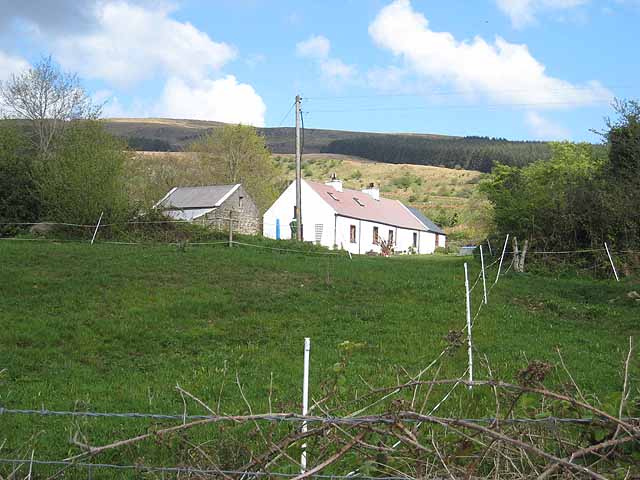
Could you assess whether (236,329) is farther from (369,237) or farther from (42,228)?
(369,237)

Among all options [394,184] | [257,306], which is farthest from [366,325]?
[394,184]

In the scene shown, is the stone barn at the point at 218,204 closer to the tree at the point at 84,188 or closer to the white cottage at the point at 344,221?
the white cottage at the point at 344,221

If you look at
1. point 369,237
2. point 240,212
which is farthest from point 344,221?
point 240,212

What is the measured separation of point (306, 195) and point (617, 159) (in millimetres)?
23847

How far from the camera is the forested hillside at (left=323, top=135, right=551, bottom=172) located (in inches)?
4188

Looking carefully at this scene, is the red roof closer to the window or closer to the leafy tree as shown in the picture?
the window

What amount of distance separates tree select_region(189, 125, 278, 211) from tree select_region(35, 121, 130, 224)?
27.9 m

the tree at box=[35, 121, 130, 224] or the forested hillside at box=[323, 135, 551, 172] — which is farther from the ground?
the forested hillside at box=[323, 135, 551, 172]

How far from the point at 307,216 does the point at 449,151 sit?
248ft

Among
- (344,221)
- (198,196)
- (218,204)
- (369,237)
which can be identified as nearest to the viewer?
(218,204)

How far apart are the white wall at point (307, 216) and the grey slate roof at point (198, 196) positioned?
3466 millimetres

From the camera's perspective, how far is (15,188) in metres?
34.2

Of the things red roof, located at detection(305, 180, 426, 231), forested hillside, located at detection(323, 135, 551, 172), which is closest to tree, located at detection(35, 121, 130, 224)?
red roof, located at detection(305, 180, 426, 231)

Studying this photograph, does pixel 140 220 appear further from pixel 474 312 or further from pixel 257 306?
pixel 474 312
